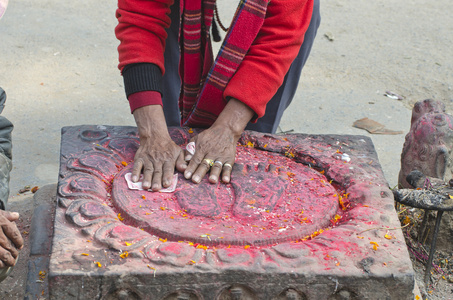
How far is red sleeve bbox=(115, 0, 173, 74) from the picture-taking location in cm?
229

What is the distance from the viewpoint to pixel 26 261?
2238 millimetres

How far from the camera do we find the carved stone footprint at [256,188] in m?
1.88

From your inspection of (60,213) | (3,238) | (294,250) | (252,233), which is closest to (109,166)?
(60,213)

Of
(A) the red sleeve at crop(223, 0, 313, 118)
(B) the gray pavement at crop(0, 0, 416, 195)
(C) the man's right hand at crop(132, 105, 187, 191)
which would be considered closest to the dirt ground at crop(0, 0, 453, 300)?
(B) the gray pavement at crop(0, 0, 416, 195)

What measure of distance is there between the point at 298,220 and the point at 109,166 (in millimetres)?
756

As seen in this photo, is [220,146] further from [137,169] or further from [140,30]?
[140,30]

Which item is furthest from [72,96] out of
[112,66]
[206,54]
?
[206,54]

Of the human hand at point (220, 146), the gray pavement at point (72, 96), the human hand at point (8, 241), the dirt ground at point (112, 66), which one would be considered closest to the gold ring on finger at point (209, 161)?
the human hand at point (220, 146)

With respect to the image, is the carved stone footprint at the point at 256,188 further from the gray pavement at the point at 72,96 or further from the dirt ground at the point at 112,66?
the gray pavement at the point at 72,96

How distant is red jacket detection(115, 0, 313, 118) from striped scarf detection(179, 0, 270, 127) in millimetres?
53

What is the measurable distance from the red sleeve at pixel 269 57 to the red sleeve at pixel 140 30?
0.38 metres

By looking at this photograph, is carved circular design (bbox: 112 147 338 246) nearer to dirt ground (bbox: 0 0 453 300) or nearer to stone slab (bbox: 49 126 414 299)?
stone slab (bbox: 49 126 414 299)

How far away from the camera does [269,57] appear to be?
220 cm

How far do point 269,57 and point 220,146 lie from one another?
42cm
